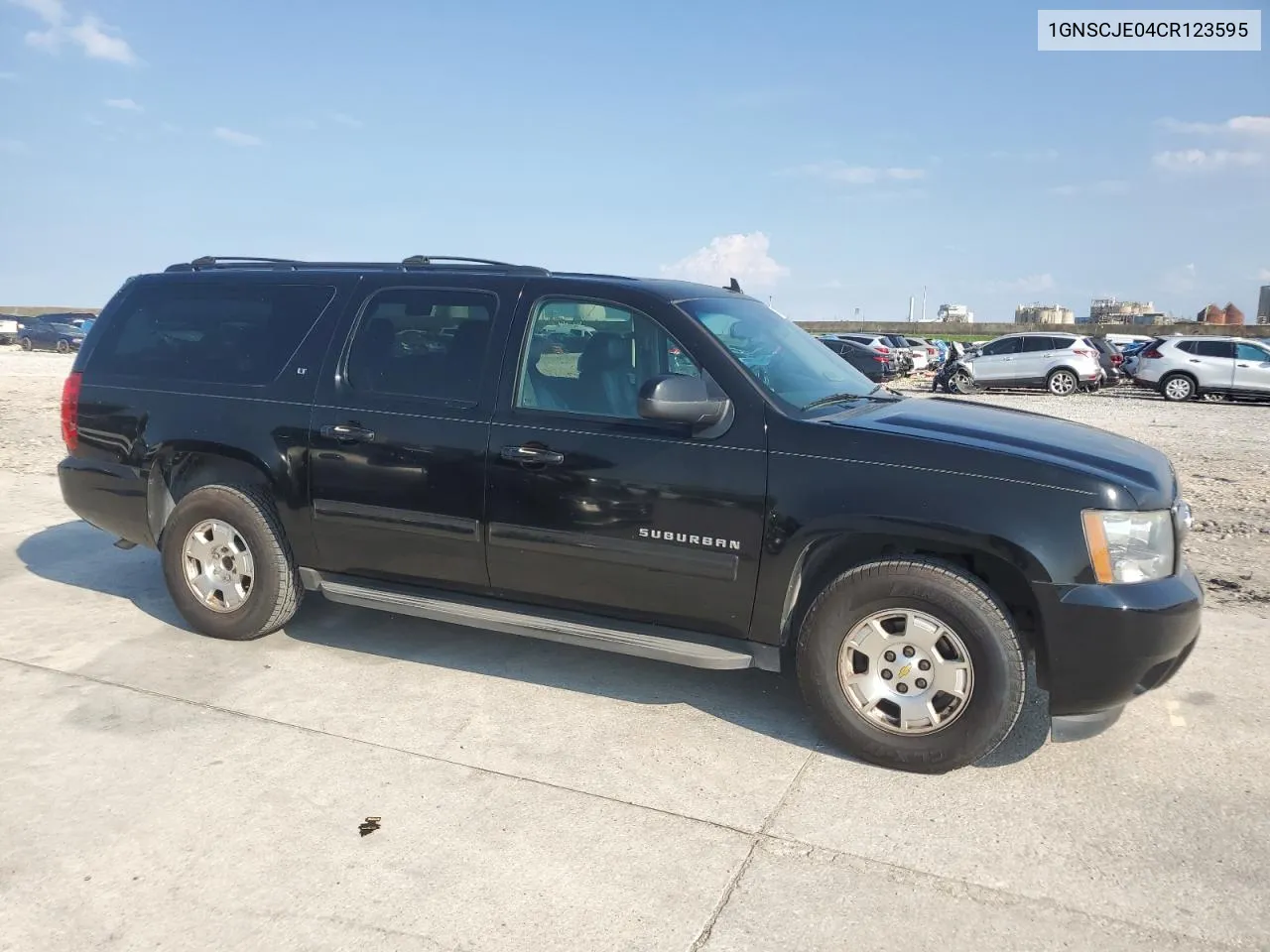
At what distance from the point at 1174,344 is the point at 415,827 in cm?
2527

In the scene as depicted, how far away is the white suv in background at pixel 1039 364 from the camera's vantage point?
82.4ft

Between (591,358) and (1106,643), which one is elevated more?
(591,358)

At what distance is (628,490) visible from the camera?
3967 mm

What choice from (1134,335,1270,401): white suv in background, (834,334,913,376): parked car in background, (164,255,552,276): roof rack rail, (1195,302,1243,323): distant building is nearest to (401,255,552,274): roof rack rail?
(164,255,552,276): roof rack rail

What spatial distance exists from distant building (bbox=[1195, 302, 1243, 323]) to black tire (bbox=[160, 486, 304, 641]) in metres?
74.8

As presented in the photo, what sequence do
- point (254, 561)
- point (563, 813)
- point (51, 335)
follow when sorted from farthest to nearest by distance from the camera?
point (51, 335), point (254, 561), point (563, 813)

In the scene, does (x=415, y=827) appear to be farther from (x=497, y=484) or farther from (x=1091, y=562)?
(x=1091, y=562)

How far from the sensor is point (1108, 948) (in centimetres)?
267

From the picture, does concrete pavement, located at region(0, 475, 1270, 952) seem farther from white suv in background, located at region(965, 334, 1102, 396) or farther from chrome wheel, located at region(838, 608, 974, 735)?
white suv in background, located at region(965, 334, 1102, 396)

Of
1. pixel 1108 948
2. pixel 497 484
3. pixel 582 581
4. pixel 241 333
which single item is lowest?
pixel 1108 948

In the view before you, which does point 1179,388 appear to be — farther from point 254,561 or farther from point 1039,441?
point 254,561

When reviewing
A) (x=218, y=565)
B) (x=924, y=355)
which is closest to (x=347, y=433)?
(x=218, y=565)

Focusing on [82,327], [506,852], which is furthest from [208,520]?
[82,327]

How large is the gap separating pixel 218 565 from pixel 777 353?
301 centimetres
